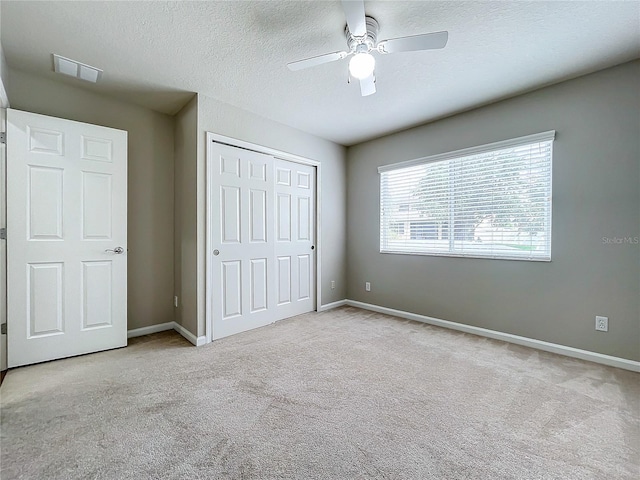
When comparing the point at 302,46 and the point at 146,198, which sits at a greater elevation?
the point at 302,46

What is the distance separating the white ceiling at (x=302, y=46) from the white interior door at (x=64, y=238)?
0.64 meters

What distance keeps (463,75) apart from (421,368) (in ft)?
8.66

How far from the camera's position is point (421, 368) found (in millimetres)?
2416

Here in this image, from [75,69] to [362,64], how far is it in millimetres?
2492

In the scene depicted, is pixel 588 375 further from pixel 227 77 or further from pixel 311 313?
pixel 227 77

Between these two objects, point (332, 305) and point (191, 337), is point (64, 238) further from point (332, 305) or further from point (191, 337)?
point (332, 305)

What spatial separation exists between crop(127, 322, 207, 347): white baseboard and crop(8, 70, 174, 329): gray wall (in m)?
0.06

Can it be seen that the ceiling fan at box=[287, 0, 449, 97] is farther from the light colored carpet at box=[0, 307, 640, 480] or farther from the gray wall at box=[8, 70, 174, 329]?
the light colored carpet at box=[0, 307, 640, 480]

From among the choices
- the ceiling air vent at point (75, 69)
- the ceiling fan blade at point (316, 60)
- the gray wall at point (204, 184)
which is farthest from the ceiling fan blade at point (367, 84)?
the ceiling air vent at point (75, 69)

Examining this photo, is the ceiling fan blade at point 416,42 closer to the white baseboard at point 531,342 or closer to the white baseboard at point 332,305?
the white baseboard at point 531,342

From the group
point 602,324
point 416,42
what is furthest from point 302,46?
point 602,324

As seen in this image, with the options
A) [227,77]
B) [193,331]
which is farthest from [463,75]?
[193,331]

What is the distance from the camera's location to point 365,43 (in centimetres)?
194

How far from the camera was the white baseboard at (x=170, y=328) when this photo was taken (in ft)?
9.62
